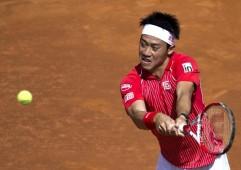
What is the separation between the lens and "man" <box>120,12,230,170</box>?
5625 millimetres

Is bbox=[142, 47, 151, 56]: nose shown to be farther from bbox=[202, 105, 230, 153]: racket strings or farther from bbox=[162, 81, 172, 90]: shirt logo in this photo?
bbox=[202, 105, 230, 153]: racket strings

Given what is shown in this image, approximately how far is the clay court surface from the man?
2480mm

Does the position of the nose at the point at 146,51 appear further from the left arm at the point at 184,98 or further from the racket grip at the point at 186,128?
the racket grip at the point at 186,128

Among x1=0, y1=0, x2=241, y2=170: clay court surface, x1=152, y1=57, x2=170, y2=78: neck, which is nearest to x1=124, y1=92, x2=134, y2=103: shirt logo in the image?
x1=152, y1=57, x2=170, y2=78: neck

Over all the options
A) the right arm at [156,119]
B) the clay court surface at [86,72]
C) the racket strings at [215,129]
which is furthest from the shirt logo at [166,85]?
the clay court surface at [86,72]

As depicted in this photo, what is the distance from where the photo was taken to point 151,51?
5.61m

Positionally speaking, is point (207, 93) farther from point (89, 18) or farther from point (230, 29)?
point (89, 18)

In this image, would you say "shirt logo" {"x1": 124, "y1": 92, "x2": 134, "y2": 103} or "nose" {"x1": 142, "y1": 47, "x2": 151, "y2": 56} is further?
"shirt logo" {"x1": 124, "y1": 92, "x2": 134, "y2": 103}

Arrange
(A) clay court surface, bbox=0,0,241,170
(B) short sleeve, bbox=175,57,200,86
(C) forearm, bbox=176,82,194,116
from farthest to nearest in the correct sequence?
(A) clay court surface, bbox=0,0,241,170 < (B) short sleeve, bbox=175,57,200,86 < (C) forearm, bbox=176,82,194,116

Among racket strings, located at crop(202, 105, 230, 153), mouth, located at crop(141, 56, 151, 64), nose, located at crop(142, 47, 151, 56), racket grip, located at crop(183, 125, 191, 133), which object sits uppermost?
nose, located at crop(142, 47, 151, 56)

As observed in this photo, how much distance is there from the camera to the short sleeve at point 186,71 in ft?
18.7

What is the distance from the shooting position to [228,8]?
13078mm

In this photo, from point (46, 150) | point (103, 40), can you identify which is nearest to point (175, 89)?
point (46, 150)

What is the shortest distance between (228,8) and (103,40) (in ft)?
8.76
